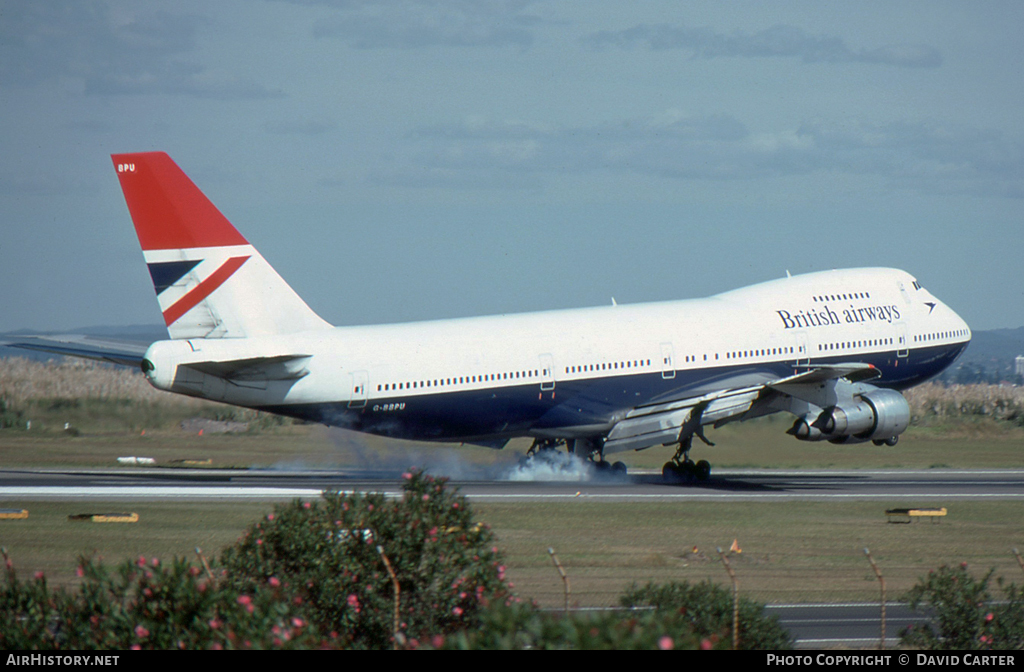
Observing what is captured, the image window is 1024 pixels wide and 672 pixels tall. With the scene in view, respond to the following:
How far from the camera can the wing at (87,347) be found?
3959cm

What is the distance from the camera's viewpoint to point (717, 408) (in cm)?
4334

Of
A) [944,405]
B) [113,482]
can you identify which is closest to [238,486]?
[113,482]

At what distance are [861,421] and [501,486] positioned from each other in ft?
41.3

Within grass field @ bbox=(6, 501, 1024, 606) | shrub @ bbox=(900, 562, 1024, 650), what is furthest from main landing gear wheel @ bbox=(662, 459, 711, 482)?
shrub @ bbox=(900, 562, 1024, 650)

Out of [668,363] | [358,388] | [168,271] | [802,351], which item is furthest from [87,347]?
[802,351]

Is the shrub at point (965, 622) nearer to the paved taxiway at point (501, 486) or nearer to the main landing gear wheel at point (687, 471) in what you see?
the paved taxiway at point (501, 486)

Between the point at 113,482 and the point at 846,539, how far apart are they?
2433 cm

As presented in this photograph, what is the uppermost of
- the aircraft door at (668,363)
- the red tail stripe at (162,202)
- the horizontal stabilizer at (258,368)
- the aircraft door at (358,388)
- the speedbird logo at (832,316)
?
the red tail stripe at (162,202)

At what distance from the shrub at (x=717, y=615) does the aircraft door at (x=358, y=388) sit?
22.7 m

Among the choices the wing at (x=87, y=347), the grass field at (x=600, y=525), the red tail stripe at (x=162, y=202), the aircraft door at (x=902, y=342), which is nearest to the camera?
the grass field at (x=600, y=525)

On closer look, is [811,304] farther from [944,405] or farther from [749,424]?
[944,405]

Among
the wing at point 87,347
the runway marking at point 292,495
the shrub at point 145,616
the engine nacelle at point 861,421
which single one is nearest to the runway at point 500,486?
the runway marking at point 292,495

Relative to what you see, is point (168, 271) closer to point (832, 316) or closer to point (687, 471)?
point (687, 471)
